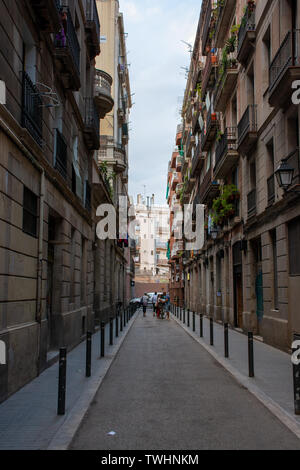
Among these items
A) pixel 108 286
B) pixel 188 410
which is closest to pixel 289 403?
pixel 188 410

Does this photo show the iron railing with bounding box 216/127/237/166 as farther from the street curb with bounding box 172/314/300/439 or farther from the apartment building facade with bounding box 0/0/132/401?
the street curb with bounding box 172/314/300/439

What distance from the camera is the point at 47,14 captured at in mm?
9906

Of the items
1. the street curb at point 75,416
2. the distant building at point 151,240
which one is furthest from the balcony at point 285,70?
the distant building at point 151,240

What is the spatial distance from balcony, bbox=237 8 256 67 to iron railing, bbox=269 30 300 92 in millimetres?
3738

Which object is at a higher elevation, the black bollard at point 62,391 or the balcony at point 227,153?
the balcony at point 227,153

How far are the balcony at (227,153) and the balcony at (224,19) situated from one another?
5291mm

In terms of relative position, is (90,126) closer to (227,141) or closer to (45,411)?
(227,141)

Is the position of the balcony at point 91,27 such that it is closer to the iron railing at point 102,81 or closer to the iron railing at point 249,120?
the iron railing at point 102,81

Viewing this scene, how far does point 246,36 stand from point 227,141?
5134 millimetres

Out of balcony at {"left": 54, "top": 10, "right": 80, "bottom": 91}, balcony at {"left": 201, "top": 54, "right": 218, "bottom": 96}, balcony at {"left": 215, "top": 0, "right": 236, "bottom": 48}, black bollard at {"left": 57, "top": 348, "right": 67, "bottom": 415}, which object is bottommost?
black bollard at {"left": 57, "top": 348, "right": 67, "bottom": 415}

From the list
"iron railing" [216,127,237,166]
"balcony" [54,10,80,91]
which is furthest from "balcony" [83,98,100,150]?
"iron railing" [216,127,237,166]

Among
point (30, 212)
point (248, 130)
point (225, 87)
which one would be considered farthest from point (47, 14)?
point (225, 87)

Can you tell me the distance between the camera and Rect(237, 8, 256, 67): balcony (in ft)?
56.7

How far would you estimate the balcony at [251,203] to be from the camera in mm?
18047
